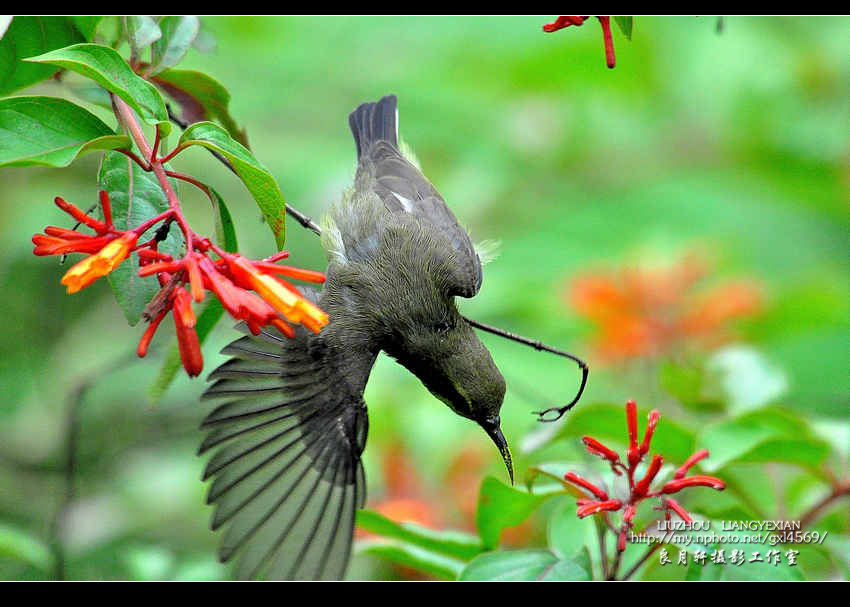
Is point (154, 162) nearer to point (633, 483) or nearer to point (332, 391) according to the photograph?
point (332, 391)

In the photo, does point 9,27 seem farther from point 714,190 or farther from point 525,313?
point 714,190

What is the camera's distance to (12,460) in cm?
293

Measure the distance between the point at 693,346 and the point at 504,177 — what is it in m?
1.39

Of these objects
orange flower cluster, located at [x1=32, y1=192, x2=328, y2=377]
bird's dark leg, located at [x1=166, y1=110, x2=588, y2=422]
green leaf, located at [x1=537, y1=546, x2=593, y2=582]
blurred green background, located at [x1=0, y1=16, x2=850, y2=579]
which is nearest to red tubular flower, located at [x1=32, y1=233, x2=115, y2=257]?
orange flower cluster, located at [x1=32, y1=192, x2=328, y2=377]

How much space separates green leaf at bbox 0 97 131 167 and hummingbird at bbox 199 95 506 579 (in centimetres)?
54

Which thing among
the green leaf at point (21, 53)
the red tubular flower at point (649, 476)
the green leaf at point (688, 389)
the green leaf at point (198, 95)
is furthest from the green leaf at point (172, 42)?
the green leaf at point (688, 389)

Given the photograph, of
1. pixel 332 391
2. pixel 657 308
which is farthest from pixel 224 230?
pixel 657 308

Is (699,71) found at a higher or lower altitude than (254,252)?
higher

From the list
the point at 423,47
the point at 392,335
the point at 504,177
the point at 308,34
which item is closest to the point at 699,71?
the point at 504,177

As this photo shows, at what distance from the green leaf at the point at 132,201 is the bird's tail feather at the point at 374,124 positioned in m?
1.18

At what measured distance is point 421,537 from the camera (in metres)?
1.94

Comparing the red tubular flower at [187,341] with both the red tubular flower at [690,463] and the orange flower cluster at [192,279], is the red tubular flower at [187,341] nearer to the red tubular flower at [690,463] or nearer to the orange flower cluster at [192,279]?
the orange flower cluster at [192,279]

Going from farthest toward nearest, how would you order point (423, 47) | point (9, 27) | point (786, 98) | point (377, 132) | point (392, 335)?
1. point (423, 47)
2. point (786, 98)
3. point (377, 132)
4. point (392, 335)
5. point (9, 27)

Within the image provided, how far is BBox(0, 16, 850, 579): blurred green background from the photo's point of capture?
122 inches
